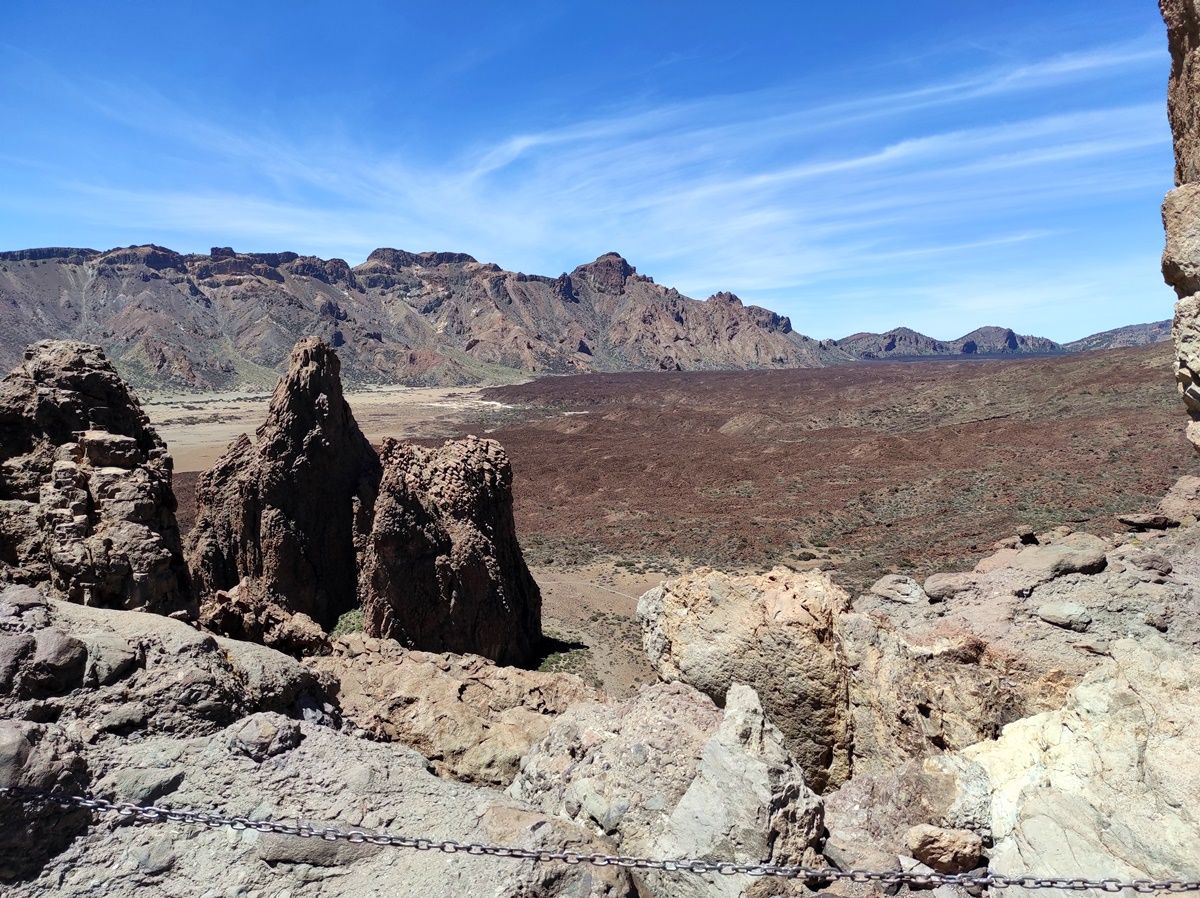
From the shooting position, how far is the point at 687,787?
14.1 ft

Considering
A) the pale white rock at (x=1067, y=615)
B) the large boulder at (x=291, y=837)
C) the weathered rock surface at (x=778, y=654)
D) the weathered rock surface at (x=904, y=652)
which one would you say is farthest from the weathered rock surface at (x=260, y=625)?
the pale white rock at (x=1067, y=615)

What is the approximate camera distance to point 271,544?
13.9 metres

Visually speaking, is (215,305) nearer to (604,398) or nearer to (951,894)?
(604,398)

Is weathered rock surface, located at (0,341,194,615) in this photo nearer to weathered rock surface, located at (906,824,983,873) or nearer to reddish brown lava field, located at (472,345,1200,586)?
weathered rock surface, located at (906,824,983,873)

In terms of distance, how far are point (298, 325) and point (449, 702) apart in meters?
163

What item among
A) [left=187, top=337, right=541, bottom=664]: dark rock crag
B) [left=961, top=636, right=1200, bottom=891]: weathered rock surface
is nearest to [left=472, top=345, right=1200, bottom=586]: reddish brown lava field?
[left=187, top=337, right=541, bottom=664]: dark rock crag

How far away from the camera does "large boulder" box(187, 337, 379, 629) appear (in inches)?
550

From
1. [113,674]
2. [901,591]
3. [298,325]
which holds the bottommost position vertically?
[901,591]

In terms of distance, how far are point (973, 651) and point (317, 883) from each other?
16.6 ft

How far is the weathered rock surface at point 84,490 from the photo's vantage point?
21.0 ft

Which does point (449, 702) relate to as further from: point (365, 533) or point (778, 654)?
point (365, 533)

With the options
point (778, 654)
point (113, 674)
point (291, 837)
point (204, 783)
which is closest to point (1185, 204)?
point (778, 654)

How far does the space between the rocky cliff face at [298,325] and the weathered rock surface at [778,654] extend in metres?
130

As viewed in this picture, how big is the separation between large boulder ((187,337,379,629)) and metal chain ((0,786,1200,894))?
401 inches
